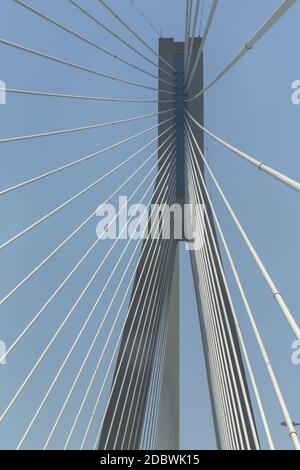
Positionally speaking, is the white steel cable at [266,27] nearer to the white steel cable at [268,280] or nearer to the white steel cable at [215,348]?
the white steel cable at [268,280]

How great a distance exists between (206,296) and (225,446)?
117 inches

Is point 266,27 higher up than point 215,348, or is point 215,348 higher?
point 215,348

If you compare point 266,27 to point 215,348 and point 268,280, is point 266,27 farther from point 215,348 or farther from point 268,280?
point 215,348

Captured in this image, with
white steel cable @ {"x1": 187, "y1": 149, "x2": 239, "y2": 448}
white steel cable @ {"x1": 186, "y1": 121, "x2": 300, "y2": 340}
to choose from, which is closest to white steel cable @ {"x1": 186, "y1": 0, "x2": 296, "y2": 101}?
white steel cable @ {"x1": 186, "y1": 121, "x2": 300, "y2": 340}

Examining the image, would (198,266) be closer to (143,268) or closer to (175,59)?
(143,268)

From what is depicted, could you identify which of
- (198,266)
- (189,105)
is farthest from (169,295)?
(189,105)

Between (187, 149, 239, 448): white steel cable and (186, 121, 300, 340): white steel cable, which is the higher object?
(187, 149, 239, 448): white steel cable

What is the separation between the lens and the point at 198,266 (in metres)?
10.4

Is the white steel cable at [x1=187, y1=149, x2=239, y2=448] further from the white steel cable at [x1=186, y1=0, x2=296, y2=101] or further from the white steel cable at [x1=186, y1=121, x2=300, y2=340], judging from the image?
the white steel cable at [x1=186, y1=0, x2=296, y2=101]

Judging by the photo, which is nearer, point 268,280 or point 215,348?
point 268,280

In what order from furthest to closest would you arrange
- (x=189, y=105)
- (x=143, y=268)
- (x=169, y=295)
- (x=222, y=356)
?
(x=189, y=105), (x=169, y=295), (x=143, y=268), (x=222, y=356)

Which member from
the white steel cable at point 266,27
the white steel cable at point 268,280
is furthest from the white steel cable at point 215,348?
the white steel cable at point 266,27

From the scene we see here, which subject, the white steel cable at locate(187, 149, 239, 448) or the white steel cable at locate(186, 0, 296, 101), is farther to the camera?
the white steel cable at locate(187, 149, 239, 448)

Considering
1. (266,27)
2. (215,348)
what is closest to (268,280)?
(266,27)
